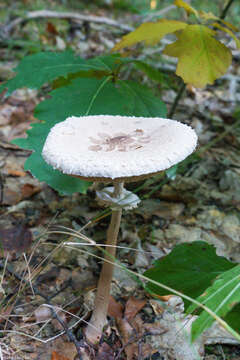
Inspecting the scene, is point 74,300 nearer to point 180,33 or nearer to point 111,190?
point 111,190

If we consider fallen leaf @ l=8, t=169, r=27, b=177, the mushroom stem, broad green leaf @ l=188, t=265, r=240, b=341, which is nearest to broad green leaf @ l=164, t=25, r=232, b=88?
the mushroom stem

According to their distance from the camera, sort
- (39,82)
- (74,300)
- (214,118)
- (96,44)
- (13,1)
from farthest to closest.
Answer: (13,1), (96,44), (214,118), (39,82), (74,300)

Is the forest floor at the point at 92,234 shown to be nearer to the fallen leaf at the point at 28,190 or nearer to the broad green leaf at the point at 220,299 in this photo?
the fallen leaf at the point at 28,190

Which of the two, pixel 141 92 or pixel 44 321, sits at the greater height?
pixel 141 92

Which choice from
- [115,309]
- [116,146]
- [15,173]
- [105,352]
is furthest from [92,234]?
[116,146]

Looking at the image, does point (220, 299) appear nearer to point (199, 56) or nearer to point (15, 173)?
point (199, 56)

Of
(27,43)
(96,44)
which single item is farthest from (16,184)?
(96,44)
